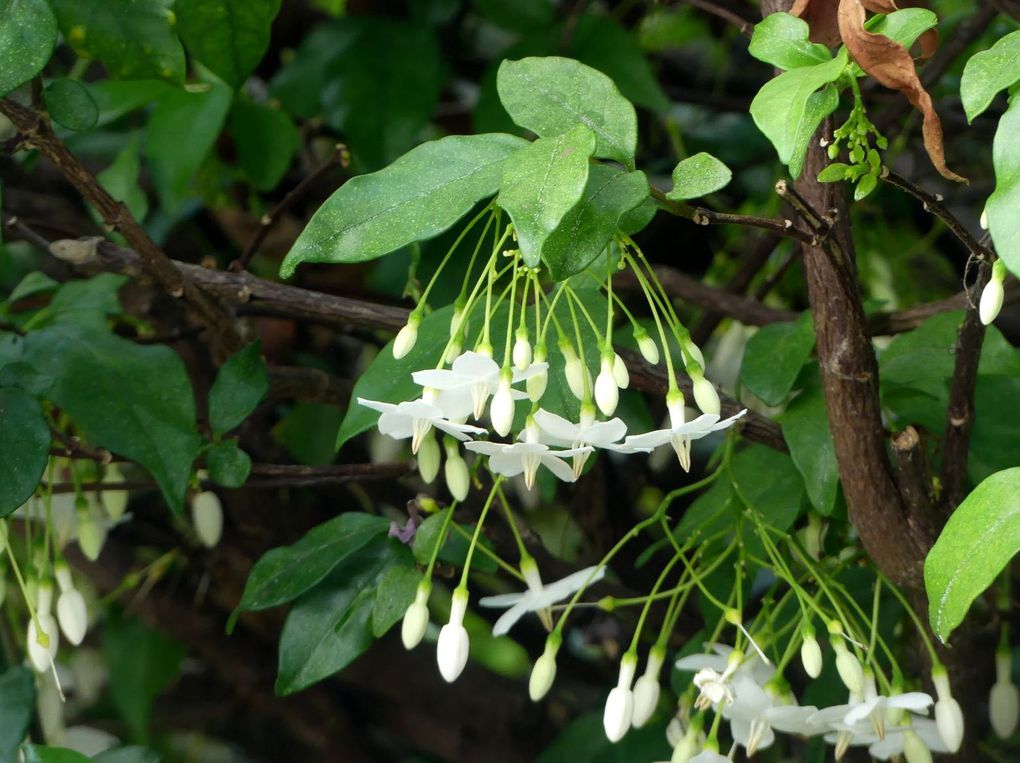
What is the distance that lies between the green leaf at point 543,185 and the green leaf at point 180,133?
1.84ft

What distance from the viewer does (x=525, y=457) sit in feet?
1.80

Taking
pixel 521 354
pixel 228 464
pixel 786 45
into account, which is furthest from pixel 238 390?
pixel 786 45

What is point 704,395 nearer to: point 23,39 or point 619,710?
point 619,710

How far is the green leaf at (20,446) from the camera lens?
0.59 metres

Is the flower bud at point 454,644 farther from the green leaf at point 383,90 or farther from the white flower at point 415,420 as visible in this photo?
the green leaf at point 383,90

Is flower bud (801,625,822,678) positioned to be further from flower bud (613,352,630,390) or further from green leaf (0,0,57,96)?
green leaf (0,0,57,96)

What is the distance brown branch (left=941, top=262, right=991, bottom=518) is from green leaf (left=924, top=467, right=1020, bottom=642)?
0.11 m

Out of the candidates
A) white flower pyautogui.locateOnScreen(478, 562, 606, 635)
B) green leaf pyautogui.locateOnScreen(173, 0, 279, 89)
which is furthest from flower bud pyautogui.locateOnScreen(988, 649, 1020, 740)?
green leaf pyautogui.locateOnScreen(173, 0, 279, 89)

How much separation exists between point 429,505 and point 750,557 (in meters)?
0.19

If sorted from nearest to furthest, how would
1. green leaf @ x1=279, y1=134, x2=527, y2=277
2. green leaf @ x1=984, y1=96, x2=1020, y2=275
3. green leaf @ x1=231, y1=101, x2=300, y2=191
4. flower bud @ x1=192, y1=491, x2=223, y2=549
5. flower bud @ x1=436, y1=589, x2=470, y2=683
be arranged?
1. green leaf @ x1=984, y1=96, x2=1020, y2=275
2. green leaf @ x1=279, y1=134, x2=527, y2=277
3. flower bud @ x1=436, y1=589, x2=470, y2=683
4. flower bud @ x1=192, y1=491, x2=223, y2=549
5. green leaf @ x1=231, y1=101, x2=300, y2=191

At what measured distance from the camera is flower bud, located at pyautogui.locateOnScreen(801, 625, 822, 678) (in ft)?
1.90

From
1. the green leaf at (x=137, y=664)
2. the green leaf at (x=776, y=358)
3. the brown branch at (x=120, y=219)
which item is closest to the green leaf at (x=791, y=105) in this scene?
the green leaf at (x=776, y=358)

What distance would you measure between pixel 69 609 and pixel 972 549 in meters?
0.50

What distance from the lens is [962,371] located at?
58 centimetres
